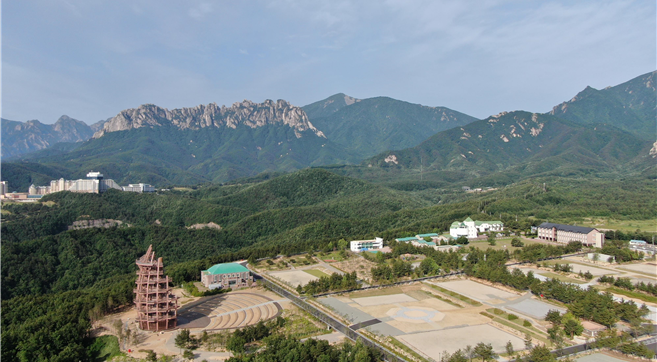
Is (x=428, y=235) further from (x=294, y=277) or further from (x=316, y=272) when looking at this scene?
(x=294, y=277)

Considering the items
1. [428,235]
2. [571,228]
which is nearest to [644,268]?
[571,228]

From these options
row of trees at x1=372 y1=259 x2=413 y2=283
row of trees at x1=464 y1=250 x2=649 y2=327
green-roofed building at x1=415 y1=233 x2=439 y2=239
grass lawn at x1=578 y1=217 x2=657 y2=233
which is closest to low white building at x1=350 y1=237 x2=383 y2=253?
green-roofed building at x1=415 y1=233 x2=439 y2=239

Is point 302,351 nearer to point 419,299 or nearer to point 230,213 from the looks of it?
point 419,299

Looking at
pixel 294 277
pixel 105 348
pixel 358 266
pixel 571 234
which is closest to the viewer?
pixel 105 348

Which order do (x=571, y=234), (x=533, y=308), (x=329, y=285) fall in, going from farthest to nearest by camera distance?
(x=571, y=234)
(x=329, y=285)
(x=533, y=308)

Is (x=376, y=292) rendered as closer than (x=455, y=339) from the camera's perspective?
No

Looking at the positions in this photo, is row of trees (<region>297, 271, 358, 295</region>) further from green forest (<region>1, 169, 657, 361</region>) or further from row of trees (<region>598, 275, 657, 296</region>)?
row of trees (<region>598, 275, 657, 296</region>)

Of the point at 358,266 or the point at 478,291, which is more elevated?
the point at 358,266
